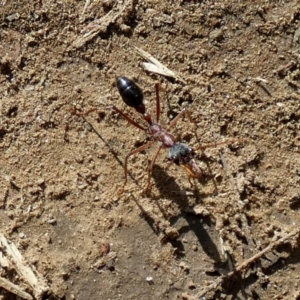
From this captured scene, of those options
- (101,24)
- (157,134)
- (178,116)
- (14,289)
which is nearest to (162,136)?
(157,134)

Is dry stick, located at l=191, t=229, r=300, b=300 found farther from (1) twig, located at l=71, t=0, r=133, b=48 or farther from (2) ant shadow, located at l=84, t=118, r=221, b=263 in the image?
(1) twig, located at l=71, t=0, r=133, b=48

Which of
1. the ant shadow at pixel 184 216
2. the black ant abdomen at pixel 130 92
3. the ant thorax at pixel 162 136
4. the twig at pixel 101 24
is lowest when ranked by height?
the ant shadow at pixel 184 216

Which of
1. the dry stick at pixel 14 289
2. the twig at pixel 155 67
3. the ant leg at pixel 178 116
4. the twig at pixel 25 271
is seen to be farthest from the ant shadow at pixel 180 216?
the dry stick at pixel 14 289

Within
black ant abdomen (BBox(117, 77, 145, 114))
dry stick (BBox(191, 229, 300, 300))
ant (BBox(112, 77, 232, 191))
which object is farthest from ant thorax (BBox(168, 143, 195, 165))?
dry stick (BBox(191, 229, 300, 300))

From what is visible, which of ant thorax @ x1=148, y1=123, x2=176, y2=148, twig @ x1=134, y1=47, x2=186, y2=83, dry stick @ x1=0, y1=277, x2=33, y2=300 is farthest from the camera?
twig @ x1=134, y1=47, x2=186, y2=83

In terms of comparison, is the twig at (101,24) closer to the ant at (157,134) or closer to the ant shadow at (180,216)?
the ant at (157,134)

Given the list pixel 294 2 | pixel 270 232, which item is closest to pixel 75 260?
pixel 270 232
